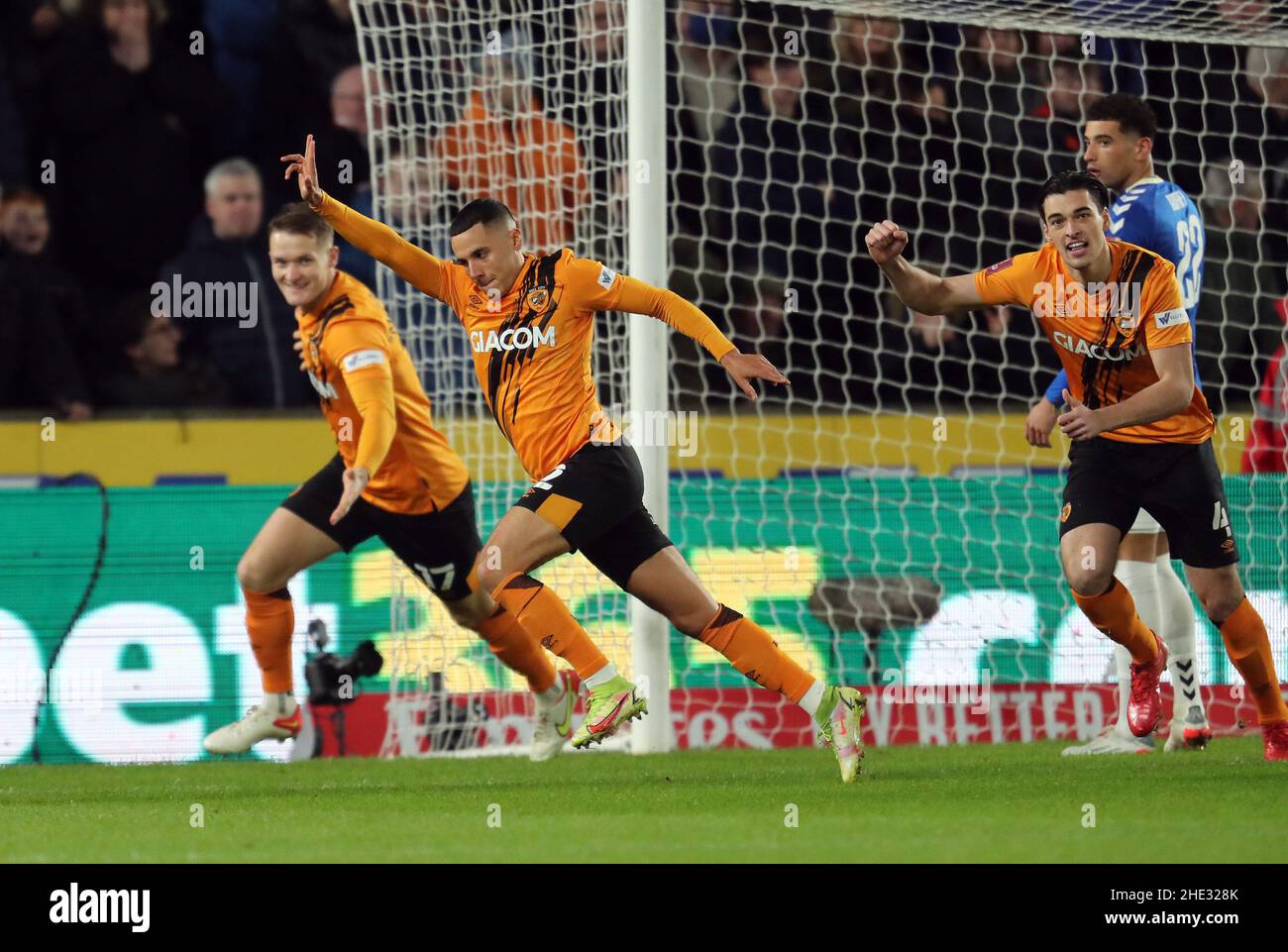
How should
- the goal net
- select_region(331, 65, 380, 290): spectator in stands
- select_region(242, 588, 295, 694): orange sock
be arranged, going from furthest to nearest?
select_region(331, 65, 380, 290): spectator in stands < the goal net < select_region(242, 588, 295, 694): orange sock

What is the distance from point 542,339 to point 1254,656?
106 inches

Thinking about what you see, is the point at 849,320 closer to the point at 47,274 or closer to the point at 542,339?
the point at 542,339

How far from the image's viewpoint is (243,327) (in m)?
10.1

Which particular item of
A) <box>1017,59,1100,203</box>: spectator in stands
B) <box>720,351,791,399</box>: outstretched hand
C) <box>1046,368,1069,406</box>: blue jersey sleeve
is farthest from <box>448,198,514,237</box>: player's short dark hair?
<box>1017,59,1100,203</box>: spectator in stands

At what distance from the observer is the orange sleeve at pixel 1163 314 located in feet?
20.6

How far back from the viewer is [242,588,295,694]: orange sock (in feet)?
23.6

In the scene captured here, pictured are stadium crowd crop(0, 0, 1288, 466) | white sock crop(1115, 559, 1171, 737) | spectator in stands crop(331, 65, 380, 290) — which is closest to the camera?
white sock crop(1115, 559, 1171, 737)

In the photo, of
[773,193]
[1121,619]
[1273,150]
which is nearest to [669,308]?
[1121,619]

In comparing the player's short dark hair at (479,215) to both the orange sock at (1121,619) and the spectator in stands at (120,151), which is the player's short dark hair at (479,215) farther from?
the spectator in stands at (120,151)

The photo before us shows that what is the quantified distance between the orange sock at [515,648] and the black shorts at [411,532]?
0.17 meters

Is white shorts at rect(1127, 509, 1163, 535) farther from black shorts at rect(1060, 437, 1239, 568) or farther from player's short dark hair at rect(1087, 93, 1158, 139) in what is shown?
player's short dark hair at rect(1087, 93, 1158, 139)

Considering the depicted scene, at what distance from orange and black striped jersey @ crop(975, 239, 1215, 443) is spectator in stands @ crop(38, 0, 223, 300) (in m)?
5.46
